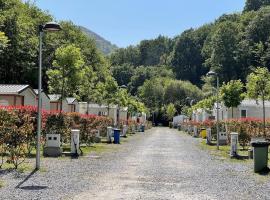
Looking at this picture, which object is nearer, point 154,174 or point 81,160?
point 154,174

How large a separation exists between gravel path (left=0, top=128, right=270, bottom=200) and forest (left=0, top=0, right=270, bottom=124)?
185 inches

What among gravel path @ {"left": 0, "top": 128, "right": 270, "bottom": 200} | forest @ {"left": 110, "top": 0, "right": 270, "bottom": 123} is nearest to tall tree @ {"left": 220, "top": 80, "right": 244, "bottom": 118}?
forest @ {"left": 110, "top": 0, "right": 270, "bottom": 123}

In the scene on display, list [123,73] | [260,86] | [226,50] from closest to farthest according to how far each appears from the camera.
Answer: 1. [260,86]
2. [226,50]
3. [123,73]

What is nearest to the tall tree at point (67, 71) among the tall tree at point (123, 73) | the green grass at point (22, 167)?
the green grass at point (22, 167)

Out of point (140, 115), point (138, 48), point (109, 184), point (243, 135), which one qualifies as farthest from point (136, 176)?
point (138, 48)

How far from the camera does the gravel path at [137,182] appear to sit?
1144 cm

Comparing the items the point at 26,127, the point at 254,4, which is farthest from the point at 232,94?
the point at 254,4

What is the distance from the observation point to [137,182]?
44.9 ft

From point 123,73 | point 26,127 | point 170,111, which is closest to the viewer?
point 26,127

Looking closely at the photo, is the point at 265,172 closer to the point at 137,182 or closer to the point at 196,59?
the point at 137,182

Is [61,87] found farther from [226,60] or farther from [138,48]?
[138,48]

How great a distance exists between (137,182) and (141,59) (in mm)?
172938

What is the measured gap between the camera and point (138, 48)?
187 m

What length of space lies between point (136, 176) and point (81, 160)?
593 centimetres
